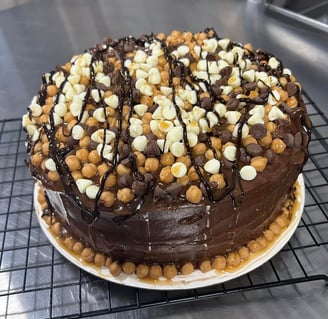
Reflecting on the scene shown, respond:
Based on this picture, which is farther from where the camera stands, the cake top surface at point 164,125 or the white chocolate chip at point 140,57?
the white chocolate chip at point 140,57

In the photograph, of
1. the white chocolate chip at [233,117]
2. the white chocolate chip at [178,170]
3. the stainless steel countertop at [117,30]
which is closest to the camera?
the white chocolate chip at [178,170]

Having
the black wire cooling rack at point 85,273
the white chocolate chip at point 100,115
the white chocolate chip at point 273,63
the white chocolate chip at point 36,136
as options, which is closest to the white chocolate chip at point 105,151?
the white chocolate chip at point 100,115

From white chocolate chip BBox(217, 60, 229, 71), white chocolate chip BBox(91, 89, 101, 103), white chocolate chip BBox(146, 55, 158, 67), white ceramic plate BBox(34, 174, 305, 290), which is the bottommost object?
white ceramic plate BBox(34, 174, 305, 290)

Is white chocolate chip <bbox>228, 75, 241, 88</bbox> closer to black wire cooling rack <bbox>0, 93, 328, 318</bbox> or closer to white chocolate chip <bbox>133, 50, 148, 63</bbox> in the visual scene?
white chocolate chip <bbox>133, 50, 148, 63</bbox>

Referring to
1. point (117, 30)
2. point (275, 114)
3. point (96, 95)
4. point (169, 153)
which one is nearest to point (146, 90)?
point (96, 95)

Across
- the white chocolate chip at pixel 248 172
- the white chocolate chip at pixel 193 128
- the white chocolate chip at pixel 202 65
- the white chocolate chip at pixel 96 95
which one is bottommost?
the white chocolate chip at pixel 248 172

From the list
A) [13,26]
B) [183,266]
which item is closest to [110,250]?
[183,266]

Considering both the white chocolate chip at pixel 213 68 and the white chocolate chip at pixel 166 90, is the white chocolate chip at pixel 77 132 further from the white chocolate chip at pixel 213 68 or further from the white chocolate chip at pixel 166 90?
the white chocolate chip at pixel 213 68

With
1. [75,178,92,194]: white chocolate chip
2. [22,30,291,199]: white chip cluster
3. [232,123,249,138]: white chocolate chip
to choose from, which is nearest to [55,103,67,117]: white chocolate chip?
[22,30,291,199]: white chip cluster
